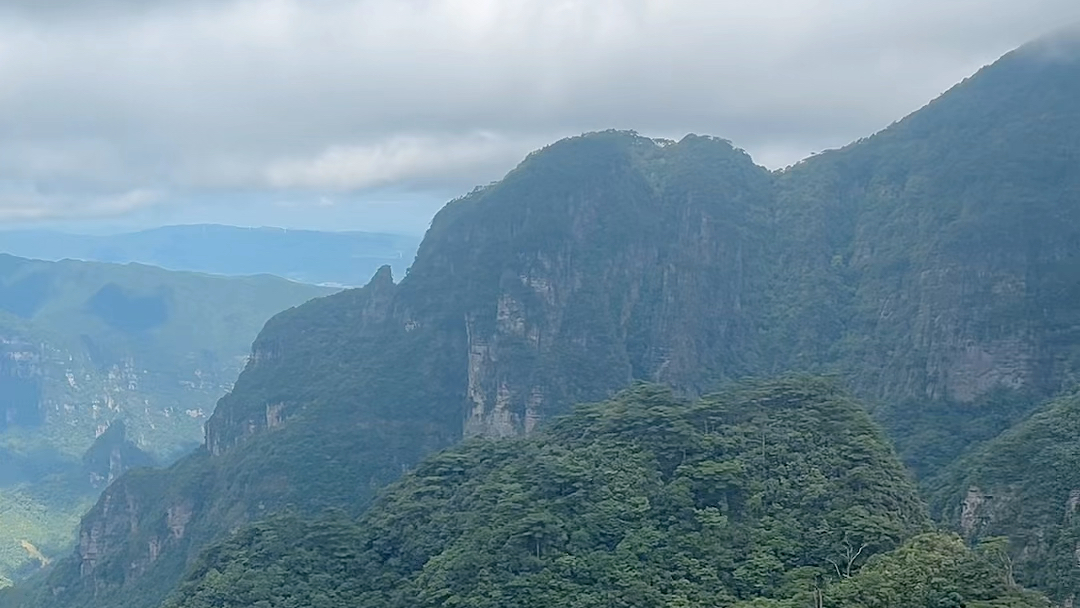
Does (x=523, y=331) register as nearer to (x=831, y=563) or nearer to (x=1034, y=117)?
(x=1034, y=117)

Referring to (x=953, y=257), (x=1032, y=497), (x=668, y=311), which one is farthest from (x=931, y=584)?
(x=668, y=311)

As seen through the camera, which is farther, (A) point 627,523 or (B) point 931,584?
(A) point 627,523

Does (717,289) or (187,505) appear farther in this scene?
(717,289)

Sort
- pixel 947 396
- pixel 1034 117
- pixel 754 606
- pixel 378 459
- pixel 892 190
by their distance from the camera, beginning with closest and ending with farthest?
pixel 754 606 → pixel 947 396 → pixel 378 459 → pixel 1034 117 → pixel 892 190

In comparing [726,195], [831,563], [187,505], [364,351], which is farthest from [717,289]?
[831,563]

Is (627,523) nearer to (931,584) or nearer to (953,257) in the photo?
(931,584)

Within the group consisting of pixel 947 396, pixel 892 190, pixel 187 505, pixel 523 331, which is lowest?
pixel 187 505

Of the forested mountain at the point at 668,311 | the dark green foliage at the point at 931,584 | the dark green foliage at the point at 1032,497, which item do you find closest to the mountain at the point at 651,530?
the dark green foliage at the point at 931,584
